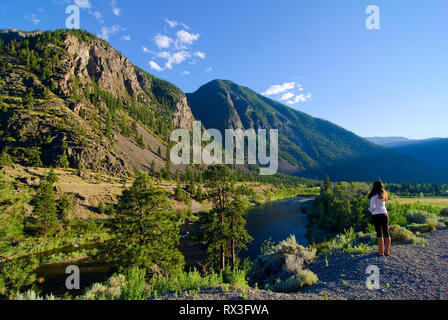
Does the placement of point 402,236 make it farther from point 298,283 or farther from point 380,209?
point 298,283

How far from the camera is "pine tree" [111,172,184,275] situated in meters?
15.1

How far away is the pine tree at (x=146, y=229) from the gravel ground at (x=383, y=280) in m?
10.7

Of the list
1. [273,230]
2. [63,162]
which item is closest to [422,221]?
[273,230]

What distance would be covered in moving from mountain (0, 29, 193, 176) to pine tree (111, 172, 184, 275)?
272 ft

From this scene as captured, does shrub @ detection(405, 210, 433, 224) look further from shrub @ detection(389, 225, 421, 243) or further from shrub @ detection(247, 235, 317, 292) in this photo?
shrub @ detection(247, 235, 317, 292)

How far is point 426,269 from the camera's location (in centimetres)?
664

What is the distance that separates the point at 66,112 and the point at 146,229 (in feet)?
385

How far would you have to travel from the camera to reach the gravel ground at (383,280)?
5520mm

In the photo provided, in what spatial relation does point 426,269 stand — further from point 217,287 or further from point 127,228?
point 127,228

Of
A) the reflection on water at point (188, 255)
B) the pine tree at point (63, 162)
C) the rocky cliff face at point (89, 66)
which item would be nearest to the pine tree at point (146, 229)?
the reflection on water at point (188, 255)

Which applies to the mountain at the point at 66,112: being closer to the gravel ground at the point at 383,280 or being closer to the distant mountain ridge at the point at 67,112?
the distant mountain ridge at the point at 67,112

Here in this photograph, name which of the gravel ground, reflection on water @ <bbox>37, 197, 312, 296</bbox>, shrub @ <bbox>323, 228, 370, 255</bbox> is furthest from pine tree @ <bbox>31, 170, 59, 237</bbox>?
shrub @ <bbox>323, 228, 370, 255</bbox>

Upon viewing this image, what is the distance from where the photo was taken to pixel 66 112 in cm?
10275
